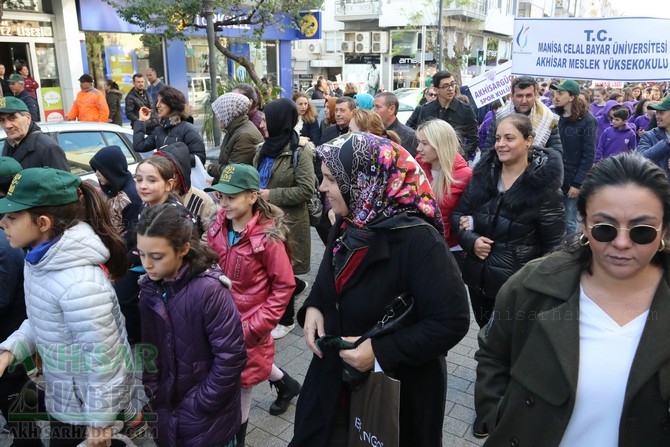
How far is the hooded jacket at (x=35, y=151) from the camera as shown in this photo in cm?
493

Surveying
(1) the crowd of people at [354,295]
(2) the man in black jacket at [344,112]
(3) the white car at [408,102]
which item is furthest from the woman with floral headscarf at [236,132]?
(3) the white car at [408,102]

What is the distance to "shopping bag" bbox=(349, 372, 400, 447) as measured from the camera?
2025mm

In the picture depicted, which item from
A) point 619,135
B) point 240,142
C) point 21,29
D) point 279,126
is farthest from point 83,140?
point 21,29

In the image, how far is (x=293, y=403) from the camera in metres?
3.75

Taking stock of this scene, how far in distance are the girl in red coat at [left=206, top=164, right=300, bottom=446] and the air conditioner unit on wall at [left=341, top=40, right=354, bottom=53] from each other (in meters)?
38.0

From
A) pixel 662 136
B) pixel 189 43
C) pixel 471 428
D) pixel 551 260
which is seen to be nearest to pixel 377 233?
pixel 551 260

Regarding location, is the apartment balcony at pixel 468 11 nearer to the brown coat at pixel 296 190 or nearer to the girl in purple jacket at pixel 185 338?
the brown coat at pixel 296 190

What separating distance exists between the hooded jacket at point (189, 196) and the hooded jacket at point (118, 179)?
0.30 meters

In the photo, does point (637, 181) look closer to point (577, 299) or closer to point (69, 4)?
point (577, 299)

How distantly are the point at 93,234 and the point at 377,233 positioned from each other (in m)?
1.39

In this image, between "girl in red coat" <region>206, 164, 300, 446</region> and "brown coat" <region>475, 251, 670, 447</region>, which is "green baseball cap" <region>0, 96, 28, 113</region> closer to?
"girl in red coat" <region>206, 164, 300, 446</region>

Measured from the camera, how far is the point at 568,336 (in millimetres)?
1681

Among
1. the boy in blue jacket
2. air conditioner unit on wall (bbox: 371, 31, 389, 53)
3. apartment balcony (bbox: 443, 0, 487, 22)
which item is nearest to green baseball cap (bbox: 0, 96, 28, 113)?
the boy in blue jacket

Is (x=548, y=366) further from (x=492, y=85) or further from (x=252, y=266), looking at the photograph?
(x=492, y=85)
